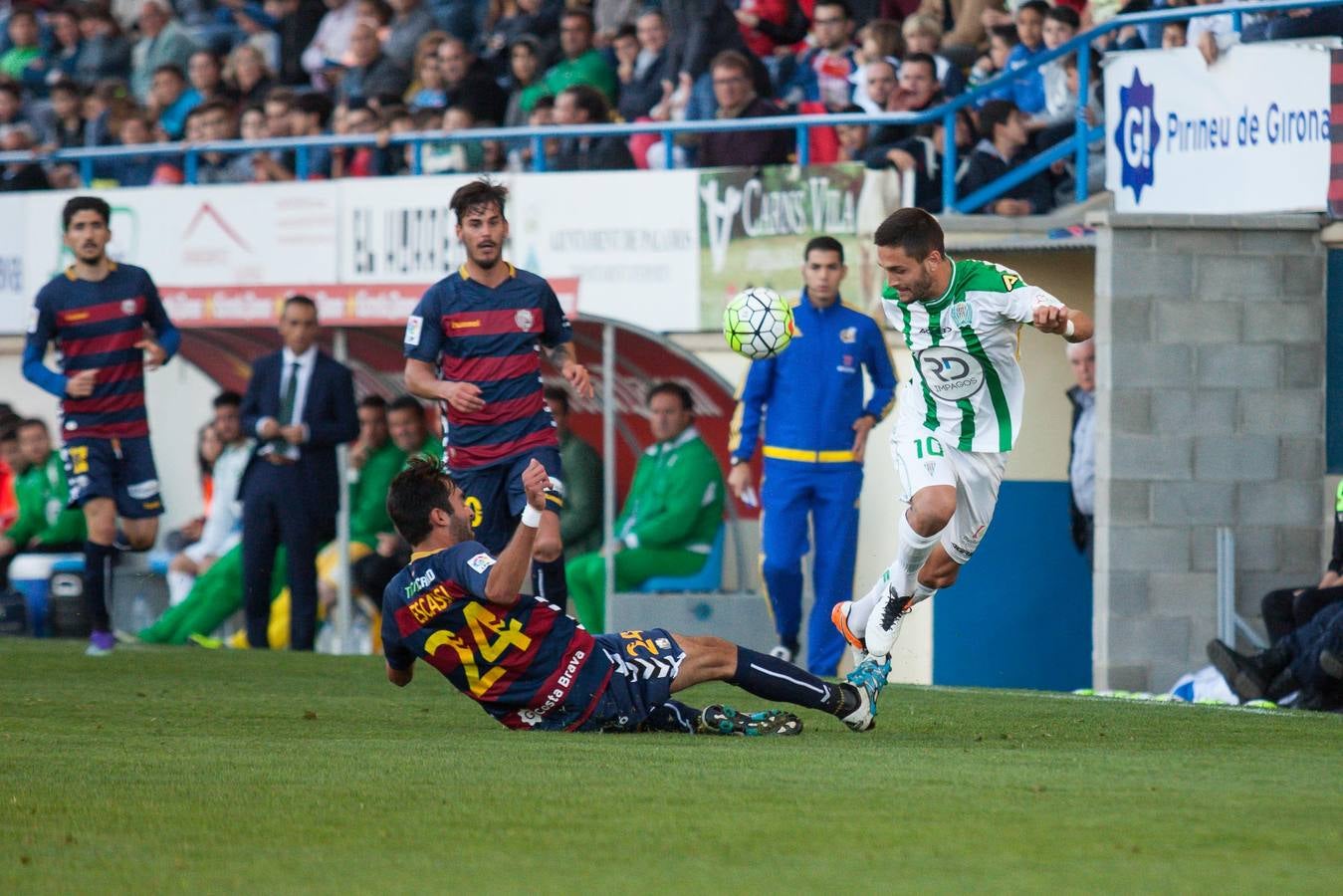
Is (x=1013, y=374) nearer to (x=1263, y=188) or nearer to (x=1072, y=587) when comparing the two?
(x=1263, y=188)

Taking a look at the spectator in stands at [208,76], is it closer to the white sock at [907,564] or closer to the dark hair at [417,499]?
the white sock at [907,564]

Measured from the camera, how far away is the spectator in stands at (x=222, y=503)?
53.2ft

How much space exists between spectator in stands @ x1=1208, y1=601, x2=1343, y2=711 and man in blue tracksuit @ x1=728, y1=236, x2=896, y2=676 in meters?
2.48

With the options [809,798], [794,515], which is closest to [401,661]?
[809,798]

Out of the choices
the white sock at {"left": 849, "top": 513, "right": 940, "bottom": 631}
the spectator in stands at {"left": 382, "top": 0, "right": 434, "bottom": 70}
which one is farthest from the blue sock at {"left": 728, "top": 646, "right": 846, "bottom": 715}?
the spectator in stands at {"left": 382, "top": 0, "right": 434, "bottom": 70}

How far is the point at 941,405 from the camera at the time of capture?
9008 millimetres

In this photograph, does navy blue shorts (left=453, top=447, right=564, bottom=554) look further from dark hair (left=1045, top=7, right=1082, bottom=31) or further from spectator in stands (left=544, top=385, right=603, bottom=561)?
dark hair (left=1045, top=7, right=1082, bottom=31)

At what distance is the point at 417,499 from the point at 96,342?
5193mm

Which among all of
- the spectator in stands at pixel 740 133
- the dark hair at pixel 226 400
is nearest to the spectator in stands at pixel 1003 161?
the spectator in stands at pixel 740 133

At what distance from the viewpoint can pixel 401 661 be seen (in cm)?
791

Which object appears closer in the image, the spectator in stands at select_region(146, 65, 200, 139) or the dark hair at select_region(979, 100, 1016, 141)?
the dark hair at select_region(979, 100, 1016, 141)

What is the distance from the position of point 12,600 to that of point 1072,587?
25.6 ft

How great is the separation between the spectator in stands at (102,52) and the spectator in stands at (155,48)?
0.15 m

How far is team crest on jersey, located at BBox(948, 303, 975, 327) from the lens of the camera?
28.3 feet
